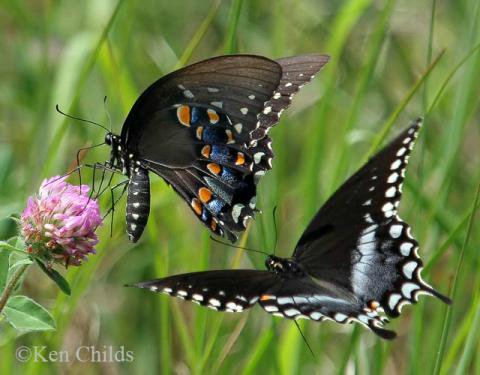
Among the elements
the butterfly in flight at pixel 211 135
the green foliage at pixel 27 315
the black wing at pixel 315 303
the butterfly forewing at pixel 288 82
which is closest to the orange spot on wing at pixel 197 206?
the butterfly in flight at pixel 211 135

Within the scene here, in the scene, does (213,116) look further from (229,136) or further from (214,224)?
(214,224)

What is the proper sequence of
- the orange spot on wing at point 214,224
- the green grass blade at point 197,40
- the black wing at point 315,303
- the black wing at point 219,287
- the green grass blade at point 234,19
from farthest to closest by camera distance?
the green grass blade at point 197,40 → the orange spot on wing at point 214,224 → the green grass blade at point 234,19 → the black wing at point 315,303 → the black wing at point 219,287

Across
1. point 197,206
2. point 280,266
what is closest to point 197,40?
point 197,206

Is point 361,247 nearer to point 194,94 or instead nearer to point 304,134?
point 194,94

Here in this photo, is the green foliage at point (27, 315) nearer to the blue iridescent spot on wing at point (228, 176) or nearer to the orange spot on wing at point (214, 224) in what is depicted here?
the orange spot on wing at point (214, 224)

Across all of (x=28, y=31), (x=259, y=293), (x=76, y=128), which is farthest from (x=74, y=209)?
Answer: (x=28, y=31)

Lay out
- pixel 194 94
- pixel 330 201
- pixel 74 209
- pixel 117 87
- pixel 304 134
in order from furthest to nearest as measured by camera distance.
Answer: pixel 304 134 < pixel 117 87 < pixel 194 94 < pixel 330 201 < pixel 74 209

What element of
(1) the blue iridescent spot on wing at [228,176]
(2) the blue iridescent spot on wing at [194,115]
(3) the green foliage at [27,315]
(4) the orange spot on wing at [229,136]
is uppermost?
(2) the blue iridescent spot on wing at [194,115]

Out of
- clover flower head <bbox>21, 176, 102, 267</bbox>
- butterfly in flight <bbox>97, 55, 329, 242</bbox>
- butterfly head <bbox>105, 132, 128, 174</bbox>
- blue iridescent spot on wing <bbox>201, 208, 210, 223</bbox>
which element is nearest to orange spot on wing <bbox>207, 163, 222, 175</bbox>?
butterfly in flight <bbox>97, 55, 329, 242</bbox>
